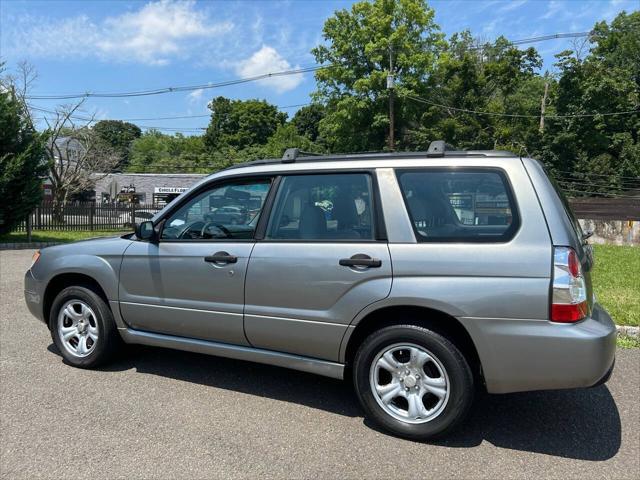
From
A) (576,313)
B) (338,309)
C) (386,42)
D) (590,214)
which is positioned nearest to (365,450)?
(338,309)

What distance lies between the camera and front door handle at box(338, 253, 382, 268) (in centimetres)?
321

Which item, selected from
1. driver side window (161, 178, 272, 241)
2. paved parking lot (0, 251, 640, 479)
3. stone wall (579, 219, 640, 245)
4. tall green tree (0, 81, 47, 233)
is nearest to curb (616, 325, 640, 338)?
paved parking lot (0, 251, 640, 479)

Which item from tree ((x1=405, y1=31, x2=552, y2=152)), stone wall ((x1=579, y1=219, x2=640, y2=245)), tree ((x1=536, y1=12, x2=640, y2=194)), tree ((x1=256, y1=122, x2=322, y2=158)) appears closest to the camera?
stone wall ((x1=579, y1=219, x2=640, y2=245))

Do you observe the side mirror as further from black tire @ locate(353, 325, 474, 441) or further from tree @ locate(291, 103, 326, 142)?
tree @ locate(291, 103, 326, 142)

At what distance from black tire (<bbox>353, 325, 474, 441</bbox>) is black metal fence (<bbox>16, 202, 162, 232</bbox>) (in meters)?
18.5

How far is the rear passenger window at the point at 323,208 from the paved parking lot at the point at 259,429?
1.33 m

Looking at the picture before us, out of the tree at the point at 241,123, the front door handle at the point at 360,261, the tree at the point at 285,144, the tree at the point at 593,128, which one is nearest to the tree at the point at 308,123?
the tree at the point at 241,123

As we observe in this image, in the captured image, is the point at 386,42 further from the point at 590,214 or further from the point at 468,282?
the point at 468,282

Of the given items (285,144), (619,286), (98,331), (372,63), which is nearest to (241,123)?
(285,144)

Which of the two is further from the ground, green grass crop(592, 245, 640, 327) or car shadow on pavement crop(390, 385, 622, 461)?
green grass crop(592, 245, 640, 327)

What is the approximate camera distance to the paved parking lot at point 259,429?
2.87 metres

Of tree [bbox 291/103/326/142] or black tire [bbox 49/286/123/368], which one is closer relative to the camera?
black tire [bbox 49/286/123/368]

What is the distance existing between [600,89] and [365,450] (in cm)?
4331

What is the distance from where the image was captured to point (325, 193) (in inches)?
143
